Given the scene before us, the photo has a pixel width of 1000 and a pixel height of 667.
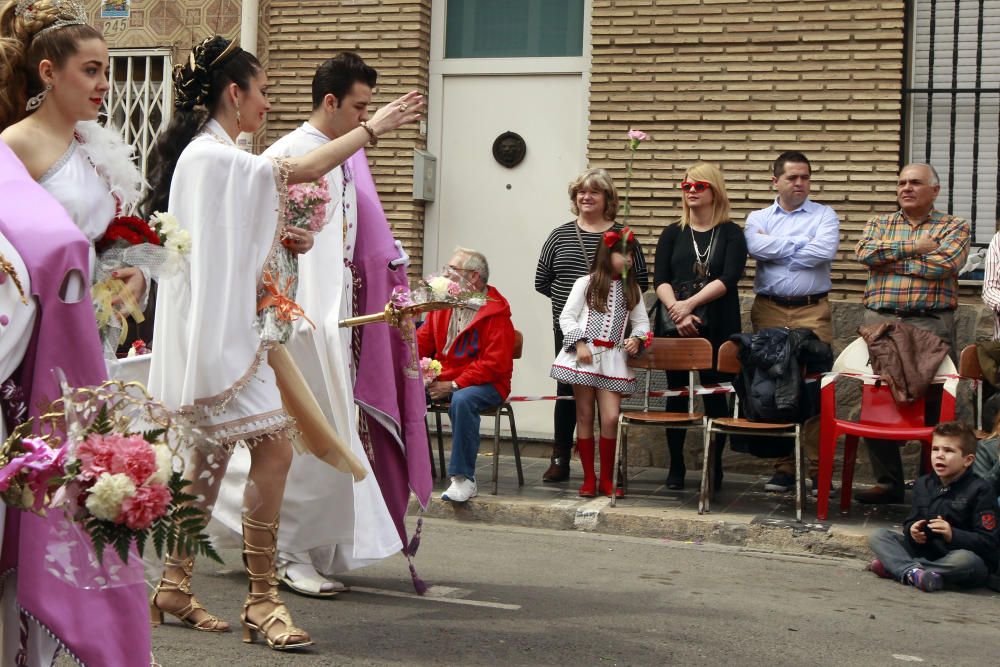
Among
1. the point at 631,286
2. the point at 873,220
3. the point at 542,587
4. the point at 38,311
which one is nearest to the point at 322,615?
the point at 542,587

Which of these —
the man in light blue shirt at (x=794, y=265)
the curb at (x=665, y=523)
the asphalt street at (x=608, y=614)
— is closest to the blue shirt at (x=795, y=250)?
the man in light blue shirt at (x=794, y=265)

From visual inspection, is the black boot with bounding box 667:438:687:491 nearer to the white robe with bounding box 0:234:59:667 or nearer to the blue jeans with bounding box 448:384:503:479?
the blue jeans with bounding box 448:384:503:479

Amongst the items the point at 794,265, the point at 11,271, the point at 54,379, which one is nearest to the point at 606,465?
the point at 794,265

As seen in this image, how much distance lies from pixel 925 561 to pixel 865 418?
181cm

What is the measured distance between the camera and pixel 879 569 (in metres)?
7.12

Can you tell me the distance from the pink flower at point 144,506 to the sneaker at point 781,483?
6.67 meters

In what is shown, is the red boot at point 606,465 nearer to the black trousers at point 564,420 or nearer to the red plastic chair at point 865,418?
the black trousers at point 564,420

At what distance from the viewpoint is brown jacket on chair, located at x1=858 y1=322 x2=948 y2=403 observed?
8312 millimetres

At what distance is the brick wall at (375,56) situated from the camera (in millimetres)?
11172

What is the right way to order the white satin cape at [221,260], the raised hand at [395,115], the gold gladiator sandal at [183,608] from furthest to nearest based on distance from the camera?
the gold gladiator sandal at [183,608], the raised hand at [395,115], the white satin cape at [221,260]

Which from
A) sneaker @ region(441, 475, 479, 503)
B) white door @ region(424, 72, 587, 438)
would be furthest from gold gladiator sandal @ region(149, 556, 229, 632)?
white door @ region(424, 72, 587, 438)

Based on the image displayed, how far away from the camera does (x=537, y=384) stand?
36.1 feet

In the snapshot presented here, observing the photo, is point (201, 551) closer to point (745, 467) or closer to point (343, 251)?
point (343, 251)

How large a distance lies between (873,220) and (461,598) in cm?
431
